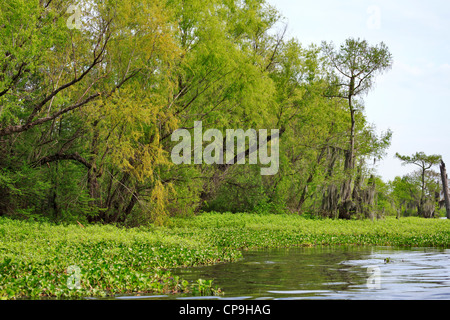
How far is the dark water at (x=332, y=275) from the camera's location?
916cm

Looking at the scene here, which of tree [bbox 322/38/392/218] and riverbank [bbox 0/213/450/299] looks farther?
tree [bbox 322/38/392/218]

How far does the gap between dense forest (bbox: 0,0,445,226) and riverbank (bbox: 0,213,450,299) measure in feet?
9.82

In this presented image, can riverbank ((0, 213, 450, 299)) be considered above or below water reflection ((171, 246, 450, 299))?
above

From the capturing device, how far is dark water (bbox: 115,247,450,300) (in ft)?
30.1

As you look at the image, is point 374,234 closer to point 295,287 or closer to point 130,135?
point 130,135

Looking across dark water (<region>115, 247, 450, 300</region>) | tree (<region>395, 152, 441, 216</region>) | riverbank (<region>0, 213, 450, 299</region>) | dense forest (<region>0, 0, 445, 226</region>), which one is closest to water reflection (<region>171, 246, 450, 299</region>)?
dark water (<region>115, 247, 450, 300</region>)

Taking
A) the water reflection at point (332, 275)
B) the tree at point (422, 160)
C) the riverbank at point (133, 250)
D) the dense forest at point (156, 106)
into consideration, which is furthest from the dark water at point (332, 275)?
the tree at point (422, 160)

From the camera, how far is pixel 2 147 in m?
22.0

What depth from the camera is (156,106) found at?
2167 cm

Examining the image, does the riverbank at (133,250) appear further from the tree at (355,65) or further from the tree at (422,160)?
the tree at (422,160)

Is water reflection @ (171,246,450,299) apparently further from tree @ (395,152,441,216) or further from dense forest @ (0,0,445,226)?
tree @ (395,152,441,216)

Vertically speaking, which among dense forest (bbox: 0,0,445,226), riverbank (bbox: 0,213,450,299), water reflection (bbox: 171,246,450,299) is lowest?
water reflection (bbox: 171,246,450,299)

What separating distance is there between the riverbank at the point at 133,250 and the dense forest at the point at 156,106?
118 inches

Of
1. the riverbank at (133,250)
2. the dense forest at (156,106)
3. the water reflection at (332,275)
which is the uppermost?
Result: the dense forest at (156,106)
